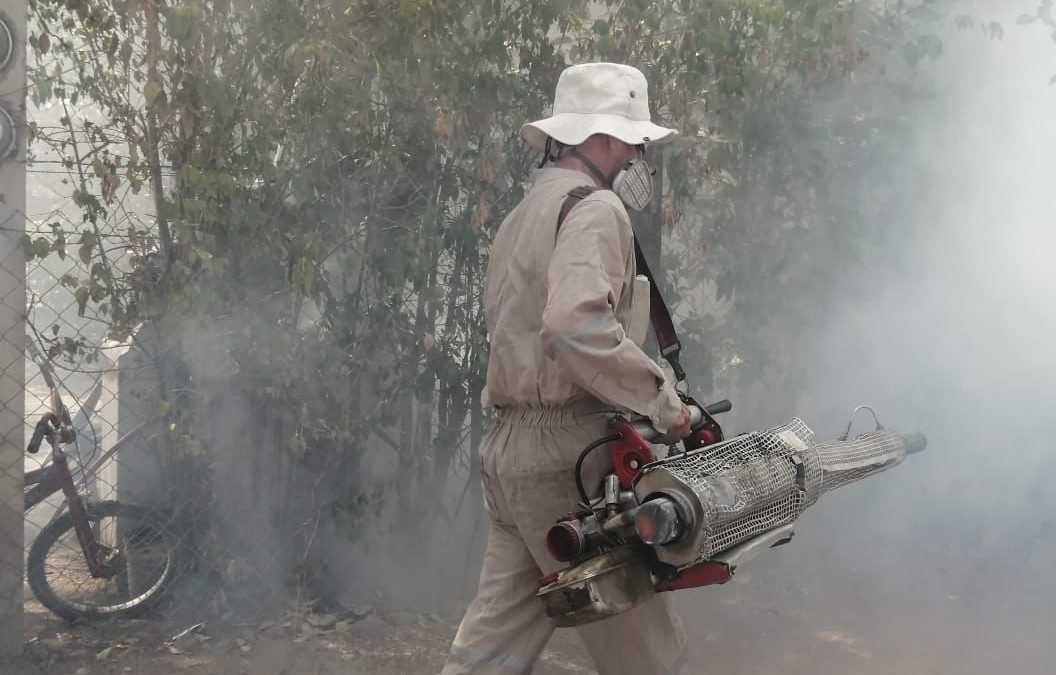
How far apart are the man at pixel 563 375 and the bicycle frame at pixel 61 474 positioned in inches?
83.8

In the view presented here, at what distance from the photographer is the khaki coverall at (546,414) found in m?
2.74

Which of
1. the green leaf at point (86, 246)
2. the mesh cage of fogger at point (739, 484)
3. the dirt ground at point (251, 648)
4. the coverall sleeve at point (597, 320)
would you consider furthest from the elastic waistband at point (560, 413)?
the green leaf at point (86, 246)

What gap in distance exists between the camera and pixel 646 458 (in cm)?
278

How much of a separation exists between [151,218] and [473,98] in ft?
4.57

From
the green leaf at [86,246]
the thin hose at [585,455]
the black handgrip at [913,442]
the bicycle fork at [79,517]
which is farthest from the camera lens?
the bicycle fork at [79,517]

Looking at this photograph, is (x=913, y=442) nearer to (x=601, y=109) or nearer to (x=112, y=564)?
(x=601, y=109)

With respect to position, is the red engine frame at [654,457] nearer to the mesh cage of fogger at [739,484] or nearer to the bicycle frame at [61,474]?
the mesh cage of fogger at [739,484]

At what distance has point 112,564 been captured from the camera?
178 inches

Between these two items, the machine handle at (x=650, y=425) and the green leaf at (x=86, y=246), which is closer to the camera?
the machine handle at (x=650, y=425)

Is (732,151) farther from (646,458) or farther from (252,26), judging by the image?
(646,458)

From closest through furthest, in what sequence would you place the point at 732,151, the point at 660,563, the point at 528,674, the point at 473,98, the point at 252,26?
1. the point at 660,563
2. the point at 528,674
3. the point at 252,26
4. the point at 473,98
5. the point at 732,151

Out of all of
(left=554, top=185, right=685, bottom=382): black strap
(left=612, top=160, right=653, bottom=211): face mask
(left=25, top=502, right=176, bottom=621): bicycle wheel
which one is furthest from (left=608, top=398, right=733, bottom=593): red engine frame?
(left=25, top=502, right=176, bottom=621): bicycle wheel

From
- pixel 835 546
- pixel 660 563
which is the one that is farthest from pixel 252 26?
pixel 835 546

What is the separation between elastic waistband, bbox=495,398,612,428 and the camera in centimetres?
289
